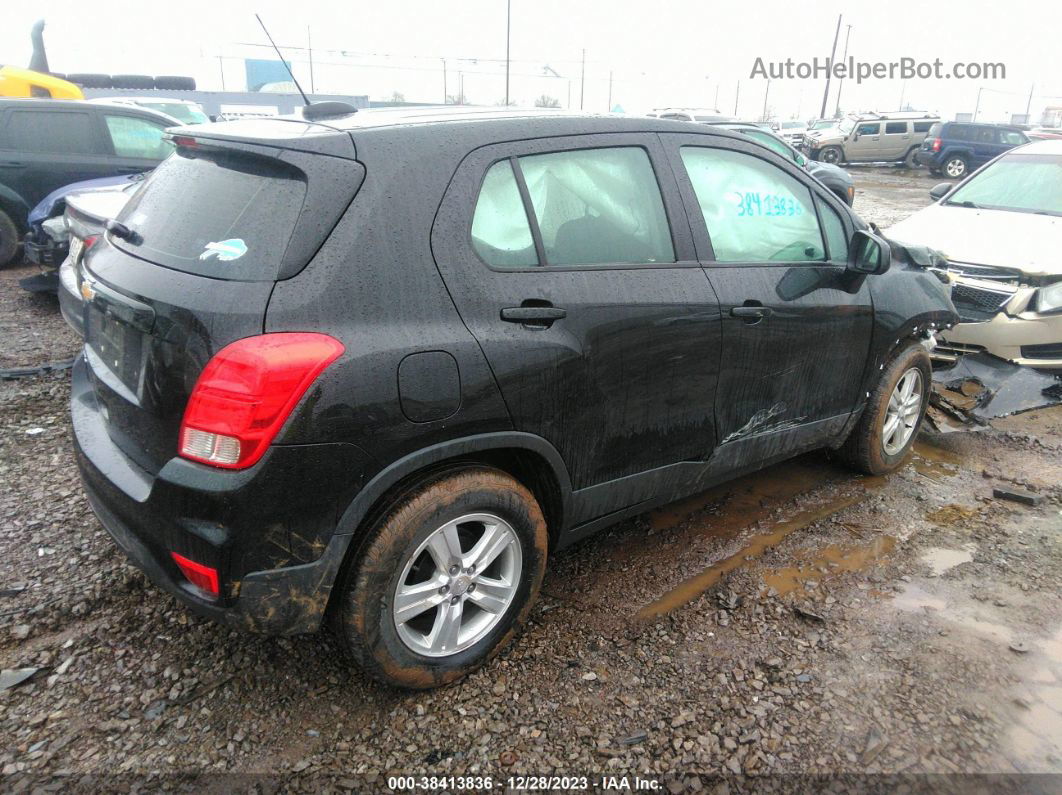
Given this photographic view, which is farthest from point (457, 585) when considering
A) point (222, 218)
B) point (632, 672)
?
point (222, 218)

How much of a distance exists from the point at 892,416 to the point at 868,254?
107 centimetres

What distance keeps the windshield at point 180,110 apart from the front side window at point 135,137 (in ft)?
15.2

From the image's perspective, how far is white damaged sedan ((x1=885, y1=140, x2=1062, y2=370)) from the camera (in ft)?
16.8

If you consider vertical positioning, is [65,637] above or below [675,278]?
below

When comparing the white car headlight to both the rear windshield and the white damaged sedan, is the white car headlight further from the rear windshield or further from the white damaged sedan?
the rear windshield

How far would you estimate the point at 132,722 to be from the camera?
2.32 meters

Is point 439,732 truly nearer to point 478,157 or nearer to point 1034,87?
point 478,157

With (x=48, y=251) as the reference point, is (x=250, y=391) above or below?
above

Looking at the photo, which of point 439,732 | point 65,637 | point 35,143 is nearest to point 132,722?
point 65,637

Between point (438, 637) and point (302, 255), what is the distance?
1.28m

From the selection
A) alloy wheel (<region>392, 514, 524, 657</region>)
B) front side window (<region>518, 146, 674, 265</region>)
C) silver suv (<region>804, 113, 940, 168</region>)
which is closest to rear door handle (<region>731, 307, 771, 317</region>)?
front side window (<region>518, 146, 674, 265</region>)

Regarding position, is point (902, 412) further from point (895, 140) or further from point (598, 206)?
point (895, 140)

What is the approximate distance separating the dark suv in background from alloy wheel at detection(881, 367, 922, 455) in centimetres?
2359

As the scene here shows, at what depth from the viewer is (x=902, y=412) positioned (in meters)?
4.11
